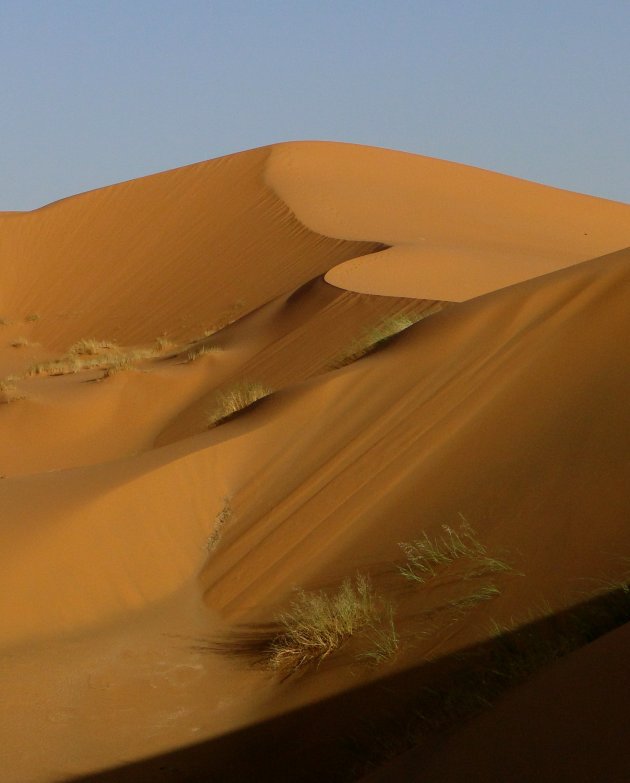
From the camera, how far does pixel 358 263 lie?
19531 mm

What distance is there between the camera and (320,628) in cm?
524

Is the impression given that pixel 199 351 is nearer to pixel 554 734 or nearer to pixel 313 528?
pixel 313 528

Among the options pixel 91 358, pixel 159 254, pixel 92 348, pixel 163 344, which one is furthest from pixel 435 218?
pixel 91 358

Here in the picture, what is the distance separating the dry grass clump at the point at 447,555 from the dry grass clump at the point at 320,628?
0.26 meters

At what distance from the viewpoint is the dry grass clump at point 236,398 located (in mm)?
13188

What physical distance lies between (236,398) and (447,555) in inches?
331

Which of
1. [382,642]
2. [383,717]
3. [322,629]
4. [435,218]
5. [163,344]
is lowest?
[383,717]

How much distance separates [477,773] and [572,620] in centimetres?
111

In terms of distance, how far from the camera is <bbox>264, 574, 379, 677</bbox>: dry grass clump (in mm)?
→ 5215

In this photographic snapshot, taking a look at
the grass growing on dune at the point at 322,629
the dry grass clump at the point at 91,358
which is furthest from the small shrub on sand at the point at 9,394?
the grass growing on dune at the point at 322,629

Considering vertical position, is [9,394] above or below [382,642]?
above

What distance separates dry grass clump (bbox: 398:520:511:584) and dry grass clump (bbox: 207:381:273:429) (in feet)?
23.4

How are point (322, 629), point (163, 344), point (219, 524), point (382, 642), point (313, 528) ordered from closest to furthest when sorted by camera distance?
1. point (382, 642)
2. point (322, 629)
3. point (313, 528)
4. point (219, 524)
5. point (163, 344)

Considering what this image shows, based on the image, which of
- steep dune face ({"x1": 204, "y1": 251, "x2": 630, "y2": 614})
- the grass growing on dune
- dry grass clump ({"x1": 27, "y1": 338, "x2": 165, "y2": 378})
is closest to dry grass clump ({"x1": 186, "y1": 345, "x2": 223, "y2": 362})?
dry grass clump ({"x1": 27, "y1": 338, "x2": 165, "y2": 378})
